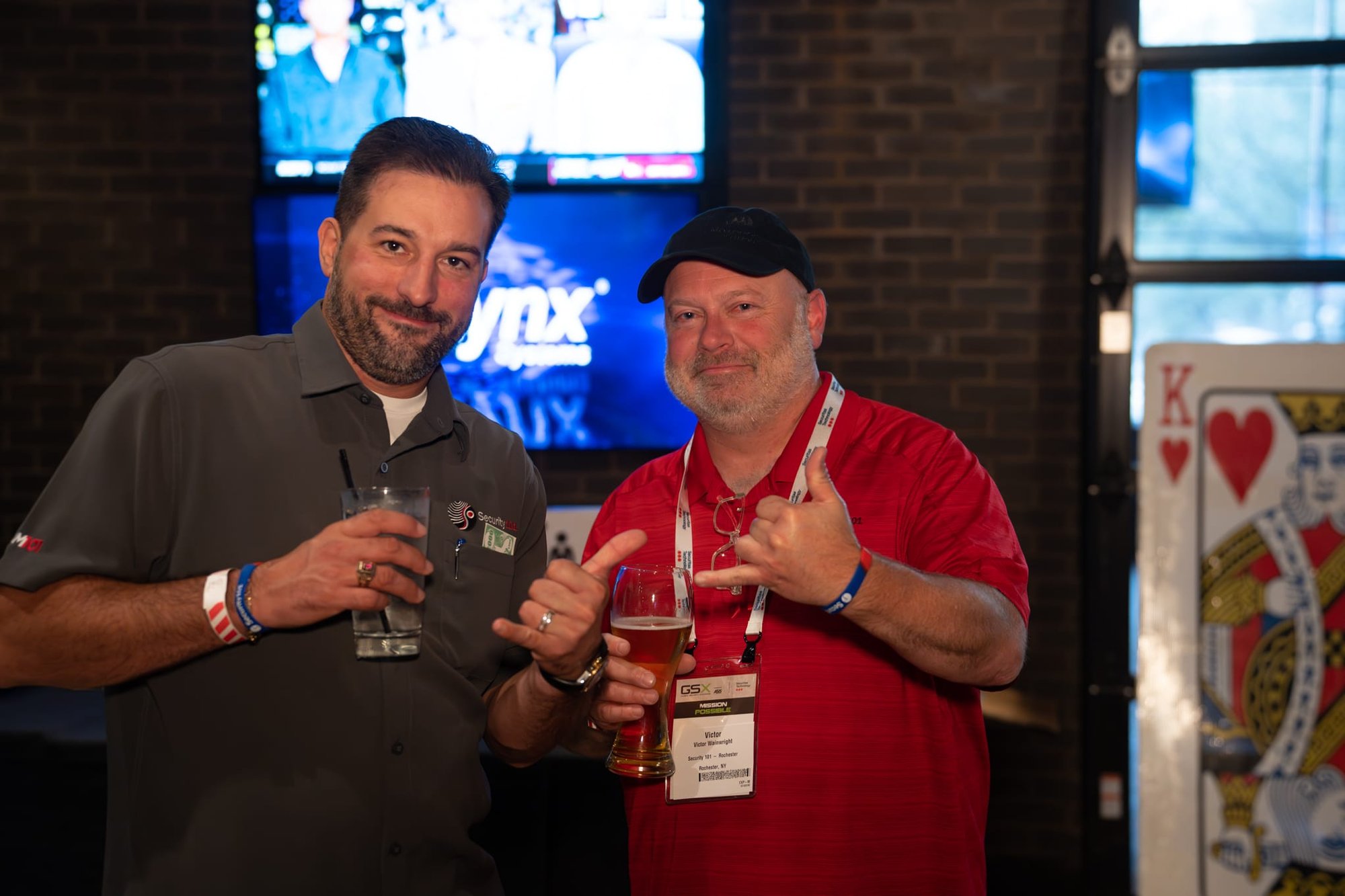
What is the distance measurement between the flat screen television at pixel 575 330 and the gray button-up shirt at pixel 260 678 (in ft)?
5.78

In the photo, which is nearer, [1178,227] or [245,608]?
[245,608]

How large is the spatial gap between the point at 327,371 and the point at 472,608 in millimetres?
502

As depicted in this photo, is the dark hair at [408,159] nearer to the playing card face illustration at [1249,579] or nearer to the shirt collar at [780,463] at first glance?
the shirt collar at [780,463]

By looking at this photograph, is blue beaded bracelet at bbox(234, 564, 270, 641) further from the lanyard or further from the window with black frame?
→ the window with black frame

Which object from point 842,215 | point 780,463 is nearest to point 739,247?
point 780,463

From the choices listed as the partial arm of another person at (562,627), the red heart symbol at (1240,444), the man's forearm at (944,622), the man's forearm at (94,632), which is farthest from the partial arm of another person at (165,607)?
the red heart symbol at (1240,444)

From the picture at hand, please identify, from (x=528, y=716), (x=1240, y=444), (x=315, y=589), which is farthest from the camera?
(x=1240, y=444)

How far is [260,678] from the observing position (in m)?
1.65

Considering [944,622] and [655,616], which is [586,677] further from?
[944,622]

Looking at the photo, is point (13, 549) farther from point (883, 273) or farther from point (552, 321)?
point (883, 273)

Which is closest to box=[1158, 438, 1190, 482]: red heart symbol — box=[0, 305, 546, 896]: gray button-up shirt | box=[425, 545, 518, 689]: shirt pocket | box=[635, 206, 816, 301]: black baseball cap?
box=[635, 206, 816, 301]: black baseball cap

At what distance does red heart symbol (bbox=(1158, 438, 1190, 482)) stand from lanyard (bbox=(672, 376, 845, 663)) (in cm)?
83

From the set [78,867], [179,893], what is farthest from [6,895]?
[179,893]

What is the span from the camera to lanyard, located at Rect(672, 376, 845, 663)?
186cm
